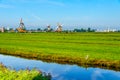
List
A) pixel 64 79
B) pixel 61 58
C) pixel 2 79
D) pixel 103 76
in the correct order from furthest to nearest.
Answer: pixel 61 58, pixel 103 76, pixel 64 79, pixel 2 79

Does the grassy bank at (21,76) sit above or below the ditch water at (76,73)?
above

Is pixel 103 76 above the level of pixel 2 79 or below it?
below

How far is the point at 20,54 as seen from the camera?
5150cm

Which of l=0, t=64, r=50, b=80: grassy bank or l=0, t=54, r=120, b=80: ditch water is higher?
l=0, t=64, r=50, b=80: grassy bank

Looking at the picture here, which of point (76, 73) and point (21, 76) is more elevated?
point (21, 76)

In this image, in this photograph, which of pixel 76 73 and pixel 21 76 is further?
pixel 76 73

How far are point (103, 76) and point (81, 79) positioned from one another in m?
3.12

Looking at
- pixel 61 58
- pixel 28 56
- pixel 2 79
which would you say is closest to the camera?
pixel 2 79

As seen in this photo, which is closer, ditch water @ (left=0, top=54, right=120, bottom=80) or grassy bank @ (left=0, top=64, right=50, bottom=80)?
grassy bank @ (left=0, top=64, right=50, bottom=80)

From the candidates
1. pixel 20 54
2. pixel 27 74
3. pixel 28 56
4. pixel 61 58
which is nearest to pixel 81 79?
pixel 27 74

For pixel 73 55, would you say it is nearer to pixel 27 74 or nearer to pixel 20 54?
pixel 20 54

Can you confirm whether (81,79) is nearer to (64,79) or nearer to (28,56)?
(64,79)

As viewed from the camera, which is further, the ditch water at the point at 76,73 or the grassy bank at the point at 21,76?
the ditch water at the point at 76,73

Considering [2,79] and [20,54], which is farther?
[20,54]
